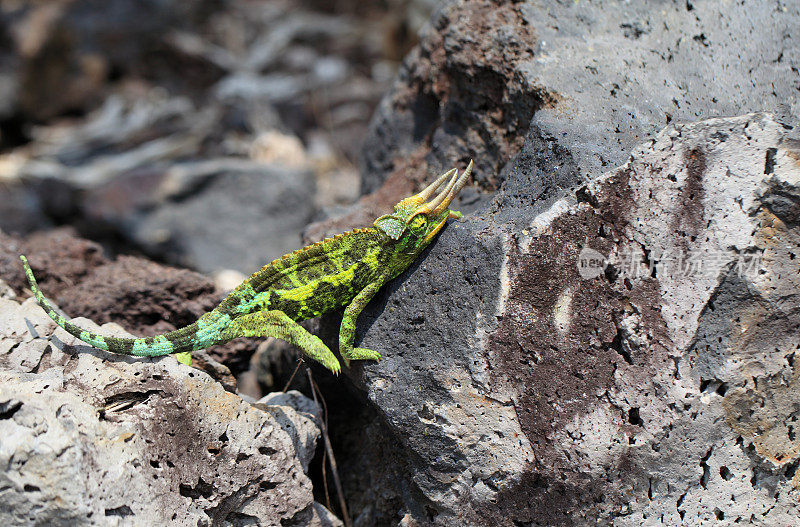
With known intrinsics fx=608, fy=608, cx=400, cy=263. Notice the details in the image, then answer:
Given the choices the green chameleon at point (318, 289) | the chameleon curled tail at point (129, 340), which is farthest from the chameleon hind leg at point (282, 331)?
the chameleon curled tail at point (129, 340)

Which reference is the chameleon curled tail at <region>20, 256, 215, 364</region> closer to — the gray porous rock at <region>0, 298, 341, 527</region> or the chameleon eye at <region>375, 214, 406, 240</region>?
the gray porous rock at <region>0, 298, 341, 527</region>

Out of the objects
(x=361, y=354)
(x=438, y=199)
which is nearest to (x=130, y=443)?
(x=361, y=354)

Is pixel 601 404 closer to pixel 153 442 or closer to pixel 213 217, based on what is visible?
pixel 153 442

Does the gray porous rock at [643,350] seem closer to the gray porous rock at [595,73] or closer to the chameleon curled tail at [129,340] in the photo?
the gray porous rock at [595,73]

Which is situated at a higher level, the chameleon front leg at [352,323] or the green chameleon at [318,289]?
the green chameleon at [318,289]

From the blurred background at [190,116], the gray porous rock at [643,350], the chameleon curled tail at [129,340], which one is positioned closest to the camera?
the gray porous rock at [643,350]

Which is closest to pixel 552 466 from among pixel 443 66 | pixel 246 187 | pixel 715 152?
pixel 715 152

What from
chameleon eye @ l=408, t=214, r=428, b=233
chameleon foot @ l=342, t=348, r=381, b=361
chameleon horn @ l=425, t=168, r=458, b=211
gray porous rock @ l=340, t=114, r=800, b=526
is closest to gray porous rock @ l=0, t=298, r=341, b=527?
chameleon foot @ l=342, t=348, r=381, b=361
